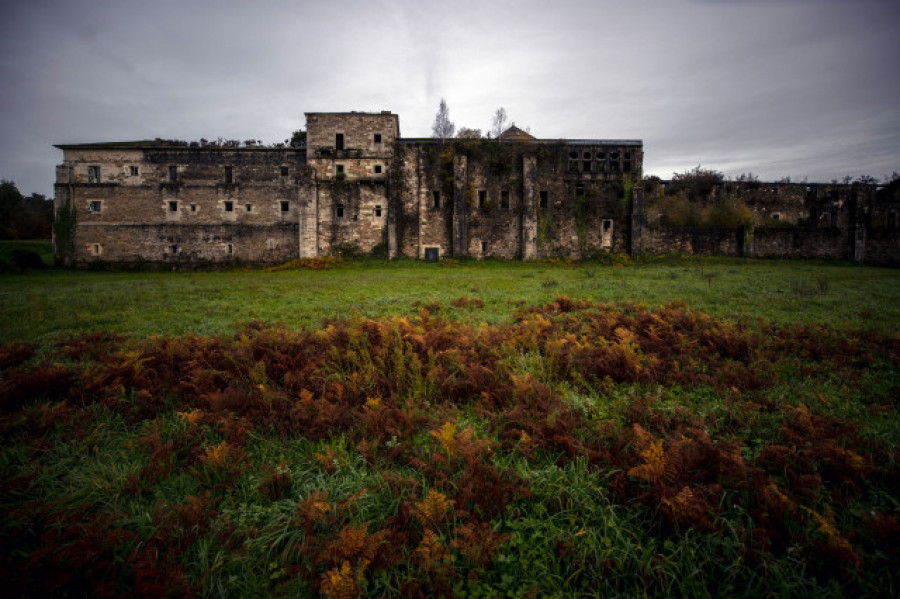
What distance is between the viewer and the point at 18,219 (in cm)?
5494

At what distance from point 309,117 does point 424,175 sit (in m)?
11.9

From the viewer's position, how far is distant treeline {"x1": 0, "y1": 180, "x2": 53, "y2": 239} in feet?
173

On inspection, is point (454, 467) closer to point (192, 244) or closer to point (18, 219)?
point (192, 244)

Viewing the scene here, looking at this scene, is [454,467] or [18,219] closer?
[454,467]

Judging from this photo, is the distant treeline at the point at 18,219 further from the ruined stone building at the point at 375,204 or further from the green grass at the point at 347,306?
the green grass at the point at 347,306

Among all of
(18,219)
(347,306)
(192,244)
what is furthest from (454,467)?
(18,219)

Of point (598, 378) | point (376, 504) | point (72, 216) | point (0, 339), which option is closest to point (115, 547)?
point (376, 504)

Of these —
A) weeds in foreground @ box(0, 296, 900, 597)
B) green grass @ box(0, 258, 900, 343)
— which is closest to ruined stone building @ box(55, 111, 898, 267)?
green grass @ box(0, 258, 900, 343)

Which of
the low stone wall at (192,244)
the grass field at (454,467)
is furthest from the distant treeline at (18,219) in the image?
the grass field at (454,467)

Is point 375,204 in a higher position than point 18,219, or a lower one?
lower

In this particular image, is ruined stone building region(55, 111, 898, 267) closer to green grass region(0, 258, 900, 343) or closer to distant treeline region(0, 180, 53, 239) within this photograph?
green grass region(0, 258, 900, 343)

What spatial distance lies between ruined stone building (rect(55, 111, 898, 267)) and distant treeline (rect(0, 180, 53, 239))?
30437 millimetres

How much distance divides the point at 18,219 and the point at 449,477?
276 feet

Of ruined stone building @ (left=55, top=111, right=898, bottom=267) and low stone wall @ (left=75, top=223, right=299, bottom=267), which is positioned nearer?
ruined stone building @ (left=55, top=111, right=898, bottom=267)
